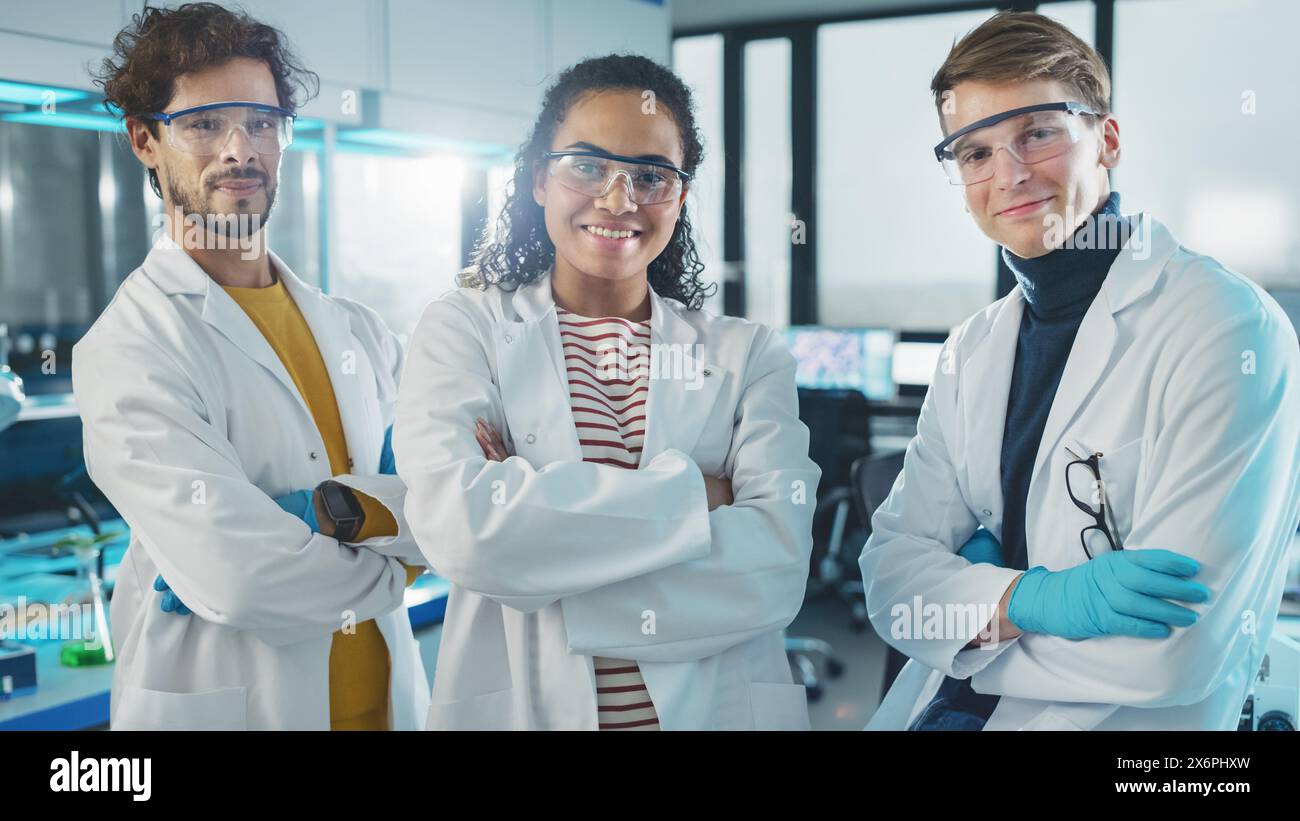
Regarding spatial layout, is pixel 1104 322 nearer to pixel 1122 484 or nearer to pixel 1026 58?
pixel 1122 484

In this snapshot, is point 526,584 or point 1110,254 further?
point 1110,254

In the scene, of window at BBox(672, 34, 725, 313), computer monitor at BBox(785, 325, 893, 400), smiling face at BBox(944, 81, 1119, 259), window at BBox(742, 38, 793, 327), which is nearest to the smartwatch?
window at BBox(672, 34, 725, 313)

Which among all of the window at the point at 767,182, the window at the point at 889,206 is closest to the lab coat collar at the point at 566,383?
the window at the point at 767,182

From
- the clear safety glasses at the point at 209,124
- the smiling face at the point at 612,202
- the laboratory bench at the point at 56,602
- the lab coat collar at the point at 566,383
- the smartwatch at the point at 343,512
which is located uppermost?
the clear safety glasses at the point at 209,124

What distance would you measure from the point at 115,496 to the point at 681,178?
2.87 ft

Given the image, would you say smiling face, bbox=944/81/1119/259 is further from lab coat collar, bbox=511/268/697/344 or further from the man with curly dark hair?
the man with curly dark hair

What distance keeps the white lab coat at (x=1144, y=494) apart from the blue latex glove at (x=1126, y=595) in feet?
0.09

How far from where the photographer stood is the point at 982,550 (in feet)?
4.55

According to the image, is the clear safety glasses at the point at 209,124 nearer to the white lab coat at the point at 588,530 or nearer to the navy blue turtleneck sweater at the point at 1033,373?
the white lab coat at the point at 588,530

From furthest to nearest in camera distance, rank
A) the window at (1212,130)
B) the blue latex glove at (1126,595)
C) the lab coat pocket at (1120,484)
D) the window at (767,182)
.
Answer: the window at (767,182), the window at (1212,130), the lab coat pocket at (1120,484), the blue latex glove at (1126,595)

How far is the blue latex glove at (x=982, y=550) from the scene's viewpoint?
1376 mm
